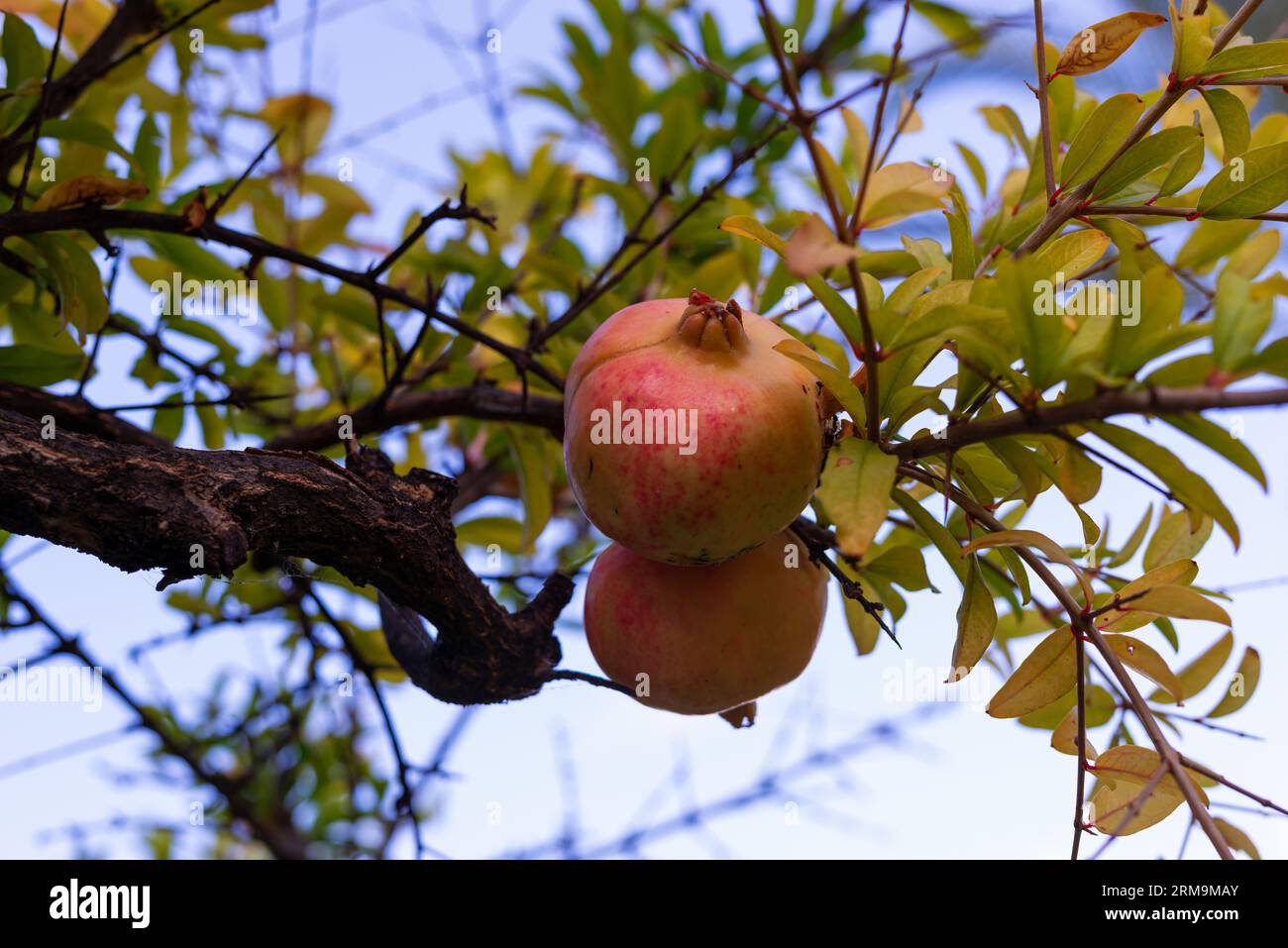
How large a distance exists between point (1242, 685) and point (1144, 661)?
0.24 meters

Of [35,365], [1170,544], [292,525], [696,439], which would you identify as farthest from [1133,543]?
[35,365]

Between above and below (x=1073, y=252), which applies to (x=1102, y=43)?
above

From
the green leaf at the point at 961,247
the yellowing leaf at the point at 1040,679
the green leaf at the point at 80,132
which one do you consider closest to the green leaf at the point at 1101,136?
the green leaf at the point at 961,247

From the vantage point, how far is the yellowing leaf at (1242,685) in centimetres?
110

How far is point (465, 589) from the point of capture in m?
1.02

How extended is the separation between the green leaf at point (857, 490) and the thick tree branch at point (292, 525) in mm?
394

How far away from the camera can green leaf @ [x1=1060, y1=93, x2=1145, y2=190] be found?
3.14 feet

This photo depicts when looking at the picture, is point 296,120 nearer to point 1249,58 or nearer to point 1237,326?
point 1249,58

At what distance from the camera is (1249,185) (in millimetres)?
953

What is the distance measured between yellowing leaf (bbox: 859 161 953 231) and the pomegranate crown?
6.0 inches

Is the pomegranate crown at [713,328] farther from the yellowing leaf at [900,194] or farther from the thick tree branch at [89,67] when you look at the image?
the thick tree branch at [89,67]

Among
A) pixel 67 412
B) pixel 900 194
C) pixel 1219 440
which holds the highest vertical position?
pixel 900 194
